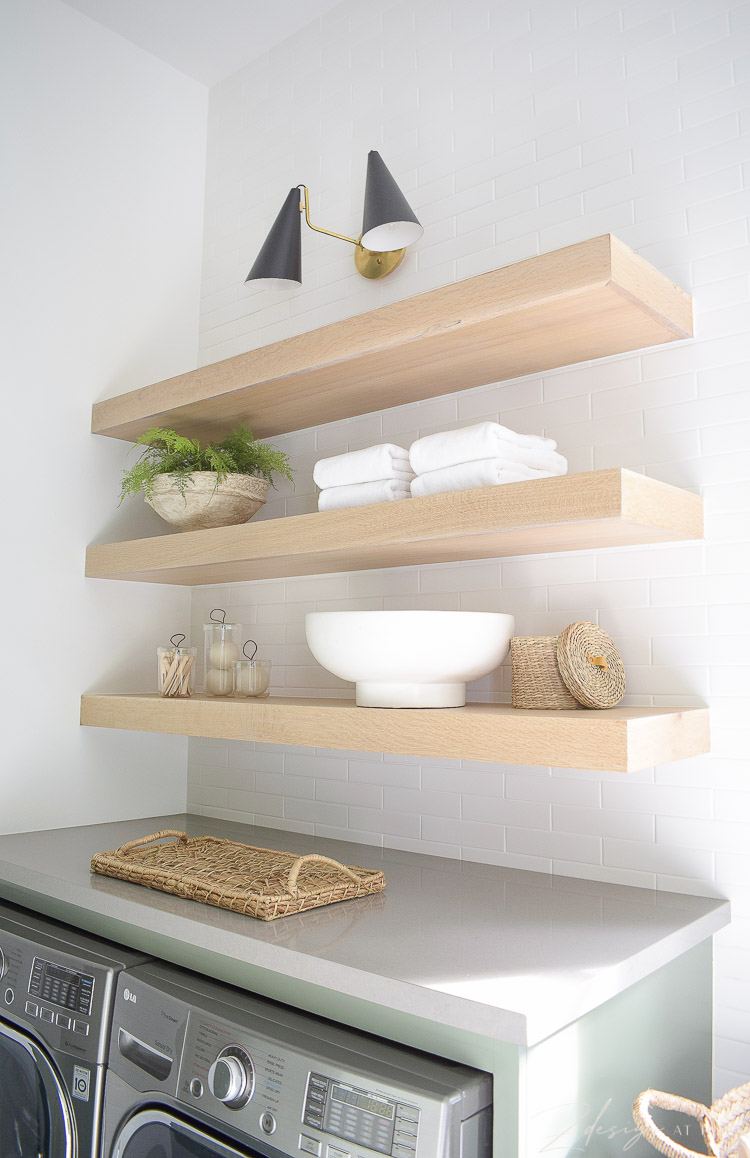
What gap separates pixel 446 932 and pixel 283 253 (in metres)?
1.54

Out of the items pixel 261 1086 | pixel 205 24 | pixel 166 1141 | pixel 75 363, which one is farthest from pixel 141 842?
pixel 205 24

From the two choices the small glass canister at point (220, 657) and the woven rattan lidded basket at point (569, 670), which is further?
the small glass canister at point (220, 657)

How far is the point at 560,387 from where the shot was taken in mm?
1820

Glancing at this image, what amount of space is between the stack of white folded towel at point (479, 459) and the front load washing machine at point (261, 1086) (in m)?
0.93

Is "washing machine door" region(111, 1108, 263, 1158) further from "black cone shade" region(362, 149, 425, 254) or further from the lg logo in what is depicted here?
"black cone shade" region(362, 149, 425, 254)

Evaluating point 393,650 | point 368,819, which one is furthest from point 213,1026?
point 368,819

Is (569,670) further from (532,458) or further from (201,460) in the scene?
(201,460)

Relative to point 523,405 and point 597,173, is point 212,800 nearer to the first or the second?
point 523,405

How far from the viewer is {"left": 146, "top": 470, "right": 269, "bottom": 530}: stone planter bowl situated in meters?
2.12

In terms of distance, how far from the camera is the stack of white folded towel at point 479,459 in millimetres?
1554

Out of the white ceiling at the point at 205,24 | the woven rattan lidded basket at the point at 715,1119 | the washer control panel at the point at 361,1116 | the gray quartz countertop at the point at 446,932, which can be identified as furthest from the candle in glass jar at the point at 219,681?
the white ceiling at the point at 205,24

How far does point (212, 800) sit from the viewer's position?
250 cm

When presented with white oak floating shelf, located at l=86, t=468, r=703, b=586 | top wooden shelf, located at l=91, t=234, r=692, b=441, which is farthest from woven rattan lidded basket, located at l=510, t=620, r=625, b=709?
top wooden shelf, located at l=91, t=234, r=692, b=441

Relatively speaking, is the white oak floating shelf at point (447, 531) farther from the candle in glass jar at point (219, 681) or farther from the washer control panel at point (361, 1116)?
the washer control panel at point (361, 1116)
